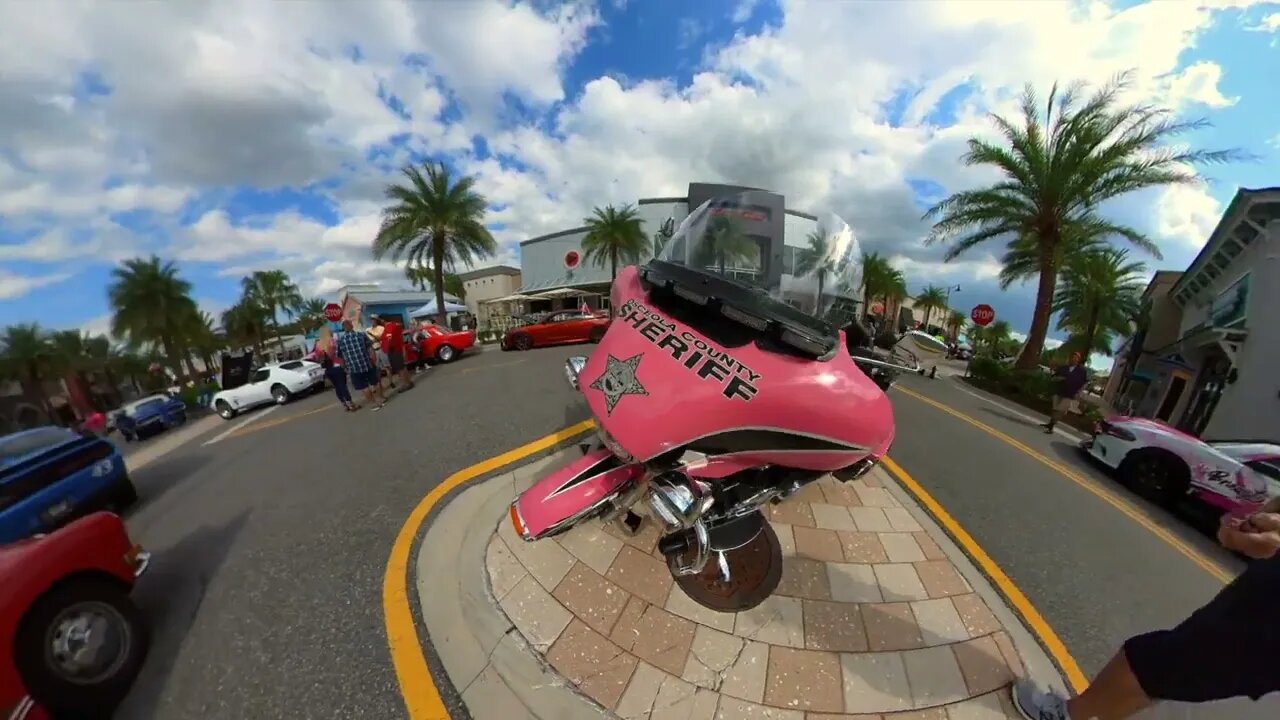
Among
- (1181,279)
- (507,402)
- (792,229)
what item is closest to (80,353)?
(507,402)

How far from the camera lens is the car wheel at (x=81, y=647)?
1.82 m

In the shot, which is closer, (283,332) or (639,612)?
(639,612)

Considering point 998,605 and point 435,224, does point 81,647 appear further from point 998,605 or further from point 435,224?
point 435,224

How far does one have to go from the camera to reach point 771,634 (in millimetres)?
2307

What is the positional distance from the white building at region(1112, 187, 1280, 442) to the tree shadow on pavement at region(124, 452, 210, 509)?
18661 mm

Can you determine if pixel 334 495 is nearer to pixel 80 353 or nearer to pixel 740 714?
pixel 740 714

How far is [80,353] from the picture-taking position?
28.7 metres

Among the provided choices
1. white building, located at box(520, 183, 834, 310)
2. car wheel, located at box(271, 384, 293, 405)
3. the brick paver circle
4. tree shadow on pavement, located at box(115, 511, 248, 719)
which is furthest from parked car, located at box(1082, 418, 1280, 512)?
white building, located at box(520, 183, 834, 310)

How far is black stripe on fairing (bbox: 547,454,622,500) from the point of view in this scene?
1.92 m

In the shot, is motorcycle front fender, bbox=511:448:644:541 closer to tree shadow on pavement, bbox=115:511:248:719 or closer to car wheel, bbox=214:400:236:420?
tree shadow on pavement, bbox=115:511:248:719

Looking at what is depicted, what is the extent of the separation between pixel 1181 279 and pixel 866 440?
85.3 ft

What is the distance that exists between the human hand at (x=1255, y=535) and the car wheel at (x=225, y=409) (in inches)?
564

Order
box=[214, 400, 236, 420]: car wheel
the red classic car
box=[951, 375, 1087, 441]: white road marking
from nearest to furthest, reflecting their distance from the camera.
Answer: box=[951, 375, 1087, 441]: white road marking → box=[214, 400, 236, 420]: car wheel → the red classic car

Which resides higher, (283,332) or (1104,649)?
(1104,649)
